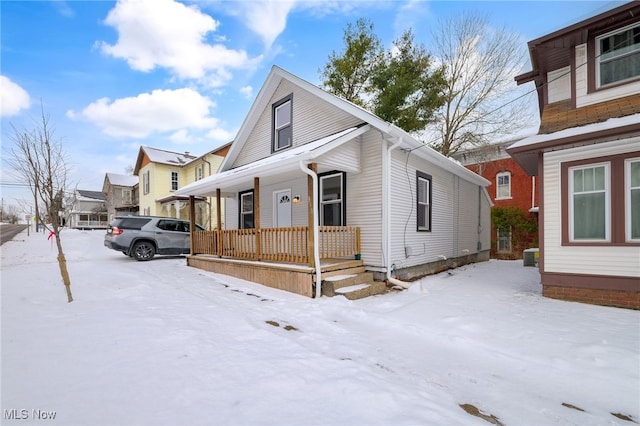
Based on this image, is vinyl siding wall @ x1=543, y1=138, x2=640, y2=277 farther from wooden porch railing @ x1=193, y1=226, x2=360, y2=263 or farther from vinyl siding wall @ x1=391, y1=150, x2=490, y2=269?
wooden porch railing @ x1=193, y1=226, x2=360, y2=263

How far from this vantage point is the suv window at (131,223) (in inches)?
430

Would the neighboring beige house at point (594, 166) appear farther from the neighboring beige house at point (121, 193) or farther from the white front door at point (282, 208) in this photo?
the neighboring beige house at point (121, 193)

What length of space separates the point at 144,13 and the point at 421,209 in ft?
31.1

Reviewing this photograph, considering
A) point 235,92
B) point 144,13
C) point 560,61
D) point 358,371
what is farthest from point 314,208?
point 235,92

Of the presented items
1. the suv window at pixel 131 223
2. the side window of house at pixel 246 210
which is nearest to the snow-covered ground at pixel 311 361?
the side window of house at pixel 246 210

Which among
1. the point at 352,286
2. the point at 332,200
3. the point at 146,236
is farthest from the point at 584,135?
the point at 146,236

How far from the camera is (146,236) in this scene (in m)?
11.2

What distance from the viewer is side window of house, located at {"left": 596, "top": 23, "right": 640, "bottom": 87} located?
5.76 m

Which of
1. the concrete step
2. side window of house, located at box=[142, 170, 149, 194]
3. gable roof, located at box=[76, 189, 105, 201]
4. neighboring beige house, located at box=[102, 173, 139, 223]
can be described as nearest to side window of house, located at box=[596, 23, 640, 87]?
the concrete step

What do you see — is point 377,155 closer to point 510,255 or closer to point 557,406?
point 557,406

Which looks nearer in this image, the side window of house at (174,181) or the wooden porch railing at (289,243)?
the wooden porch railing at (289,243)

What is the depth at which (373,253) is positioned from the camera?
23.5ft

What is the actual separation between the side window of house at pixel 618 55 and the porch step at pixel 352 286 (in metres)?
6.44
